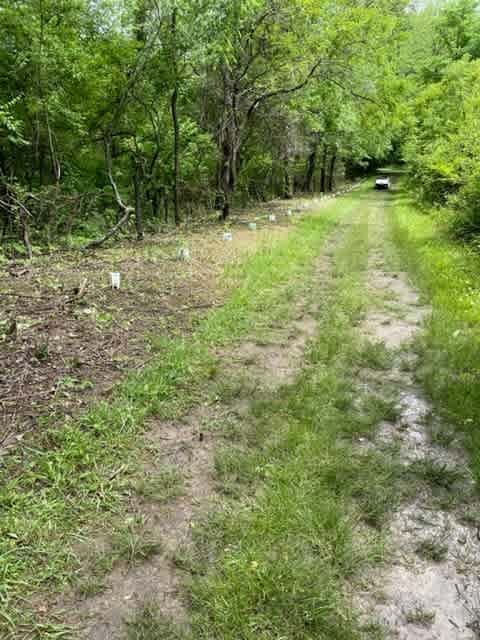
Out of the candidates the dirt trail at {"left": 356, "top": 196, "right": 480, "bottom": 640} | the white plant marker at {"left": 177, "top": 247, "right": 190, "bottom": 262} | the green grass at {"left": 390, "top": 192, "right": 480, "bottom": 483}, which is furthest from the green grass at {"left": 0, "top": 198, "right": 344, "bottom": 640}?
the white plant marker at {"left": 177, "top": 247, "right": 190, "bottom": 262}

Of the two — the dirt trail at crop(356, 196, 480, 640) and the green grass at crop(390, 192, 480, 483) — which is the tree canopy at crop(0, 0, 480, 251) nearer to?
the green grass at crop(390, 192, 480, 483)

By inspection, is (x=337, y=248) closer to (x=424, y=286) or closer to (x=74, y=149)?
(x=424, y=286)

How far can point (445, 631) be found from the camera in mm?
1535

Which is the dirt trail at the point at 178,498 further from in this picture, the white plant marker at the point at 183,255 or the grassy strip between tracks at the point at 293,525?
the white plant marker at the point at 183,255

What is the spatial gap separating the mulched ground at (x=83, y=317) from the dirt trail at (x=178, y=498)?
2.45 ft

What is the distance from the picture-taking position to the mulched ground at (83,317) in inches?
114

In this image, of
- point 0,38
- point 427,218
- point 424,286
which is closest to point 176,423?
point 424,286

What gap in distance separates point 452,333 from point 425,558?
278 cm

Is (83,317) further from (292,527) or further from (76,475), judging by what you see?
(292,527)

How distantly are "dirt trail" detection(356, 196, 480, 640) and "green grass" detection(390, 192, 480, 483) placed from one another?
19 cm

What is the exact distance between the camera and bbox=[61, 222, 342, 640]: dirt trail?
1588 millimetres

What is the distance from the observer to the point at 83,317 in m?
4.13

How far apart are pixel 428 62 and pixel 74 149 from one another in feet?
78.2

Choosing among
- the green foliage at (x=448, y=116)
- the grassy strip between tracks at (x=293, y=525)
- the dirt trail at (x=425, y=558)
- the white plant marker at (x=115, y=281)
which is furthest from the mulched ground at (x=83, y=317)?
the green foliage at (x=448, y=116)
